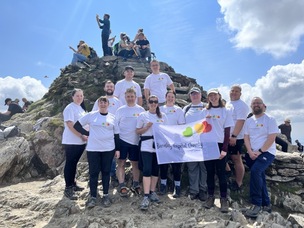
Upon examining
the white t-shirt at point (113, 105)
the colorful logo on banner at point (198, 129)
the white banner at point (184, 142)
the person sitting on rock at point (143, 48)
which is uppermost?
the person sitting on rock at point (143, 48)

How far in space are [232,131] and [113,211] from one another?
14.5 feet

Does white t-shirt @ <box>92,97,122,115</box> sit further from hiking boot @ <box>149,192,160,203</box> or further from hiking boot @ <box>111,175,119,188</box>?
hiking boot @ <box>149,192,160,203</box>

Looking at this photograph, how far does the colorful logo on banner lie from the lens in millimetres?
7793

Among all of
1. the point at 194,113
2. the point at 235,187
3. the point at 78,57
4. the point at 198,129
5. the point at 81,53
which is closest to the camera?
the point at 198,129

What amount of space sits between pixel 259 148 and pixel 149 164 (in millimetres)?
3174

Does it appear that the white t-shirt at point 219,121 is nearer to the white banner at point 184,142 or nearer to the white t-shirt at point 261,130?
the white banner at point 184,142

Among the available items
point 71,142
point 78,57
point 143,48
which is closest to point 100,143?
point 71,142

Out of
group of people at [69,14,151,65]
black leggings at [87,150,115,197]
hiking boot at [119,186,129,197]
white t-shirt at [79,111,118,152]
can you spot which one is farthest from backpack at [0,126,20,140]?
group of people at [69,14,151,65]

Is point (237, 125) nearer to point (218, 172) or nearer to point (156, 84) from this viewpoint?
point (218, 172)

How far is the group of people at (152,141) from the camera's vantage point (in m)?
7.32

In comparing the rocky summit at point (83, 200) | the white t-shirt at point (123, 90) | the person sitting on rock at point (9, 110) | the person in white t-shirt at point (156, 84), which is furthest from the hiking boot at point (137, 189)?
the person sitting on rock at point (9, 110)

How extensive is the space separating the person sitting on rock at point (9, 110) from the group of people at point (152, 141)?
38.8ft

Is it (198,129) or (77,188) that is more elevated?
(198,129)

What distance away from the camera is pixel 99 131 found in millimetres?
7508
